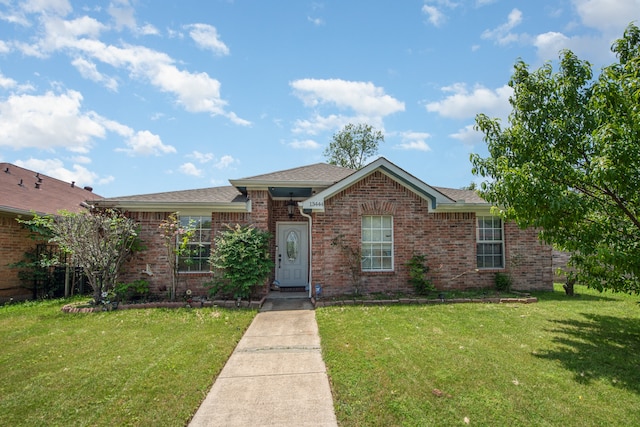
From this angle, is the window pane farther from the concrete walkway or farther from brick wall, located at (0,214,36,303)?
brick wall, located at (0,214,36,303)

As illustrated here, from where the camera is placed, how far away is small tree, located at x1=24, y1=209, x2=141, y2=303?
28.2ft

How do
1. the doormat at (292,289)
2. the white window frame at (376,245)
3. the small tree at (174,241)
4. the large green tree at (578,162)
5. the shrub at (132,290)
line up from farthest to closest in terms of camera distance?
1. the doormat at (292,289)
2. the white window frame at (376,245)
3. the small tree at (174,241)
4. the shrub at (132,290)
5. the large green tree at (578,162)

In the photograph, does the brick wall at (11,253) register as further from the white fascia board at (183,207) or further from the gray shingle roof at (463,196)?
the gray shingle roof at (463,196)

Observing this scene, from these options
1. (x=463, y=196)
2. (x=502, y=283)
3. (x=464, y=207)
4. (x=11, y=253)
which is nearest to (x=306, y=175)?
(x=464, y=207)

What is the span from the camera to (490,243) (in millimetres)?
10875

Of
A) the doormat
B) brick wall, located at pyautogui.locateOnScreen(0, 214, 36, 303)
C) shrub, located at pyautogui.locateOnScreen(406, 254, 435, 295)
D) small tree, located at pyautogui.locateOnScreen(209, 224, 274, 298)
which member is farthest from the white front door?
brick wall, located at pyautogui.locateOnScreen(0, 214, 36, 303)

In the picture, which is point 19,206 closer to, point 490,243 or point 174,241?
point 174,241

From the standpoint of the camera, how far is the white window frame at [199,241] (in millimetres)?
10008

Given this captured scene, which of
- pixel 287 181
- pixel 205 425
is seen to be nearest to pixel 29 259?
pixel 287 181

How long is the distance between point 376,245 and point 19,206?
37.1ft

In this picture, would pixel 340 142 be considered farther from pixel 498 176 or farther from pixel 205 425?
pixel 205 425

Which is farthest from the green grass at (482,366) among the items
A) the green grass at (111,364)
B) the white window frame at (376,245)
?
the white window frame at (376,245)

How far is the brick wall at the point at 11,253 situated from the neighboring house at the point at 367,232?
2.77 metres

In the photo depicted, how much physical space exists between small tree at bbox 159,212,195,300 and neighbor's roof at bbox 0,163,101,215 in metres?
3.42
